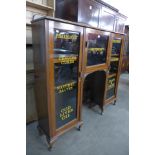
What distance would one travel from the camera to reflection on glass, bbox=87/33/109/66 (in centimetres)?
202

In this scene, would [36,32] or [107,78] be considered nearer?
[36,32]

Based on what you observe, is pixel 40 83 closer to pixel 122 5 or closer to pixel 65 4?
pixel 65 4

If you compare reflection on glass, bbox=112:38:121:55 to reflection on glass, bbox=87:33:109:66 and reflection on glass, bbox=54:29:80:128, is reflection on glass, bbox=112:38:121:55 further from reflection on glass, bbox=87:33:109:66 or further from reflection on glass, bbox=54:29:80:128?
reflection on glass, bbox=54:29:80:128

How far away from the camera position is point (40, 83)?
1638mm

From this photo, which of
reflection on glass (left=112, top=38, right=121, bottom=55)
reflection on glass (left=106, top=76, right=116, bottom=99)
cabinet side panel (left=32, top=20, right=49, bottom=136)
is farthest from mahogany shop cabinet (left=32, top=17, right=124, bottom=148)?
reflection on glass (left=106, top=76, right=116, bottom=99)

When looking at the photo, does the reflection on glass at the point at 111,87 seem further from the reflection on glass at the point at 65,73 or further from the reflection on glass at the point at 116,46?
the reflection on glass at the point at 65,73

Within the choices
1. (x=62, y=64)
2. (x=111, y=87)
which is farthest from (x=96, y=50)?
(x=111, y=87)

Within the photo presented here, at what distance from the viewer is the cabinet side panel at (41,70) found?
1420mm

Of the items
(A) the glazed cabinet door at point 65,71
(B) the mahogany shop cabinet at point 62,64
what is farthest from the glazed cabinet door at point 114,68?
(A) the glazed cabinet door at point 65,71
